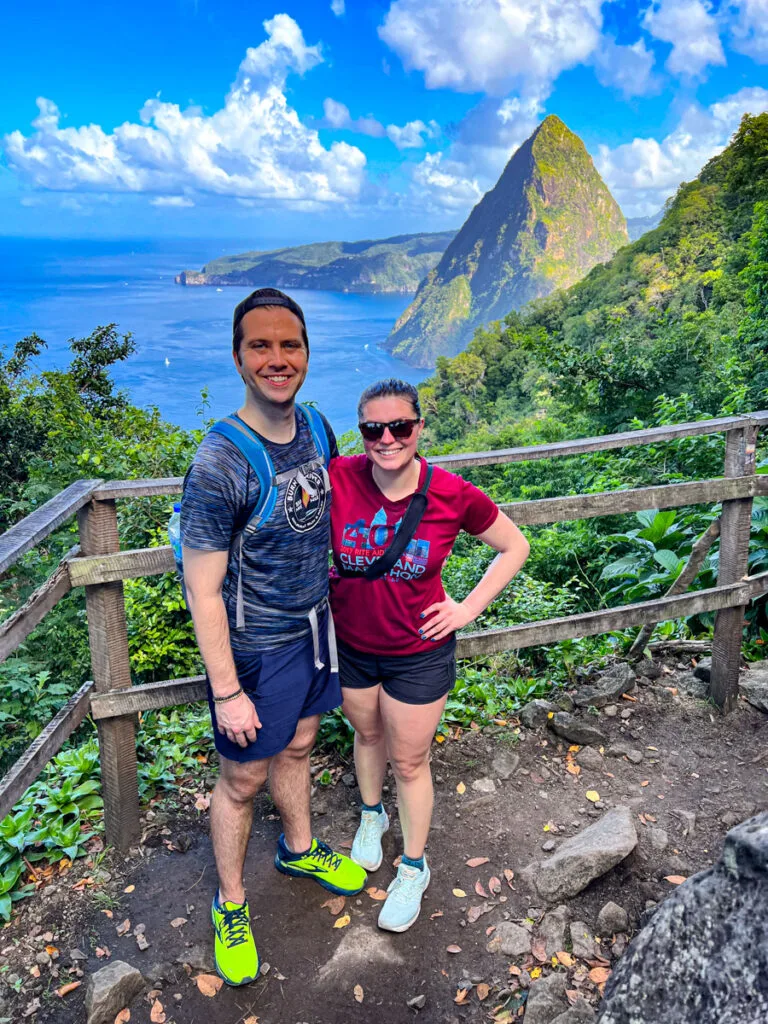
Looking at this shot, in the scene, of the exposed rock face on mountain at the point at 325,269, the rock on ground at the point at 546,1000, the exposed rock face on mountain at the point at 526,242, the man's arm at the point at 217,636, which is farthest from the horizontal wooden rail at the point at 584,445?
the exposed rock face on mountain at the point at 325,269

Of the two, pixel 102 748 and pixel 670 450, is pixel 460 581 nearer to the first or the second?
pixel 670 450

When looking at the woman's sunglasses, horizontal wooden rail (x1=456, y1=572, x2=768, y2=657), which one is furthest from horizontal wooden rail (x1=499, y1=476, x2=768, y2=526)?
the woman's sunglasses

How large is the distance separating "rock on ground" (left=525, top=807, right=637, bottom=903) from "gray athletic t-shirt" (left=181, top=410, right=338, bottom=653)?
1196mm

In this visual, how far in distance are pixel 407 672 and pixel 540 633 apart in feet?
3.23

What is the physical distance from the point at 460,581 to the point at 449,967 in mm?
4323

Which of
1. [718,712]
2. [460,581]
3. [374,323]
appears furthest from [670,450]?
[374,323]

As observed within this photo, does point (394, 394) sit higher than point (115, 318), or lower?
lower

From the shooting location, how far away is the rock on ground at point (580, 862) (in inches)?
96.2

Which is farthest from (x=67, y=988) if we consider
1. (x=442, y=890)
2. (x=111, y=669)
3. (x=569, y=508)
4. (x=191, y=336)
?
(x=191, y=336)

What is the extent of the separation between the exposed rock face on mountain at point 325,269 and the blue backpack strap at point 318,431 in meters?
163

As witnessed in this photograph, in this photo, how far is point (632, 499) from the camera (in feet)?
9.83

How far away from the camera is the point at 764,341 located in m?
11.8

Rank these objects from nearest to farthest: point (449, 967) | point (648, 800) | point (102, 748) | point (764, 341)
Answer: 1. point (449, 967)
2. point (102, 748)
3. point (648, 800)
4. point (764, 341)

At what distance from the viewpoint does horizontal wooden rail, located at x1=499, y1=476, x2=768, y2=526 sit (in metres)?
2.83
